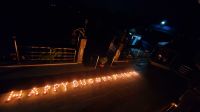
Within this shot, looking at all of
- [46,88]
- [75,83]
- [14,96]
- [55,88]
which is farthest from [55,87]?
[14,96]

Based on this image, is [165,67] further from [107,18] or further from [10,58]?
[10,58]

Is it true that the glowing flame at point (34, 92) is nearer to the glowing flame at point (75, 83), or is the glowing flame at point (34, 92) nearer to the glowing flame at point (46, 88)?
the glowing flame at point (46, 88)

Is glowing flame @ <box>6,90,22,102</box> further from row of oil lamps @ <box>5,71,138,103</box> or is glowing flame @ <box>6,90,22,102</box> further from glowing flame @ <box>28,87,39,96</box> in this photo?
glowing flame @ <box>28,87,39,96</box>

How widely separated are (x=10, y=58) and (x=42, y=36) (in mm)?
4010

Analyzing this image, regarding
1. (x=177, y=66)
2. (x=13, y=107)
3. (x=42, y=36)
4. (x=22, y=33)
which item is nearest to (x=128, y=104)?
(x=13, y=107)

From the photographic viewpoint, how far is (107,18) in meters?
11.9

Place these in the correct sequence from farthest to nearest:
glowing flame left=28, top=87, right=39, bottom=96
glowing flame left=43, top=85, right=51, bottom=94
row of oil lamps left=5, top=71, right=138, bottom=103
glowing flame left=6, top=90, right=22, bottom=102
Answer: glowing flame left=43, top=85, right=51, bottom=94 < glowing flame left=28, top=87, right=39, bottom=96 < row of oil lamps left=5, top=71, right=138, bottom=103 < glowing flame left=6, top=90, right=22, bottom=102

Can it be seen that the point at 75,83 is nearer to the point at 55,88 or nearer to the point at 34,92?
the point at 55,88

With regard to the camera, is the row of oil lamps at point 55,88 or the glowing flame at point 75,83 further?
the glowing flame at point 75,83

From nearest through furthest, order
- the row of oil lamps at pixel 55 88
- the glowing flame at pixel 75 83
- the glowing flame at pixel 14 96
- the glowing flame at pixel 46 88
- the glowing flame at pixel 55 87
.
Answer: the glowing flame at pixel 14 96
the row of oil lamps at pixel 55 88
the glowing flame at pixel 46 88
the glowing flame at pixel 55 87
the glowing flame at pixel 75 83

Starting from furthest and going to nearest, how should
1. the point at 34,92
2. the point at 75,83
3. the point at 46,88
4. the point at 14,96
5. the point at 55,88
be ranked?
1. the point at 75,83
2. the point at 55,88
3. the point at 46,88
4. the point at 34,92
5. the point at 14,96

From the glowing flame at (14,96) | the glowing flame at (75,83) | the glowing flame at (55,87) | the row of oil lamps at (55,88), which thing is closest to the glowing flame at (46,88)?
the row of oil lamps at (55,88)

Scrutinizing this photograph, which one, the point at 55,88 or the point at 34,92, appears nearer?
the point at 34,92

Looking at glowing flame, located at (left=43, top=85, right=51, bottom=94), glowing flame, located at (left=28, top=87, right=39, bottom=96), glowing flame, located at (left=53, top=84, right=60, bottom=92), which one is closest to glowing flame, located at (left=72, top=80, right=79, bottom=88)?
glowing flame, located at (left=53, top=84, right=60, bottom=92)
